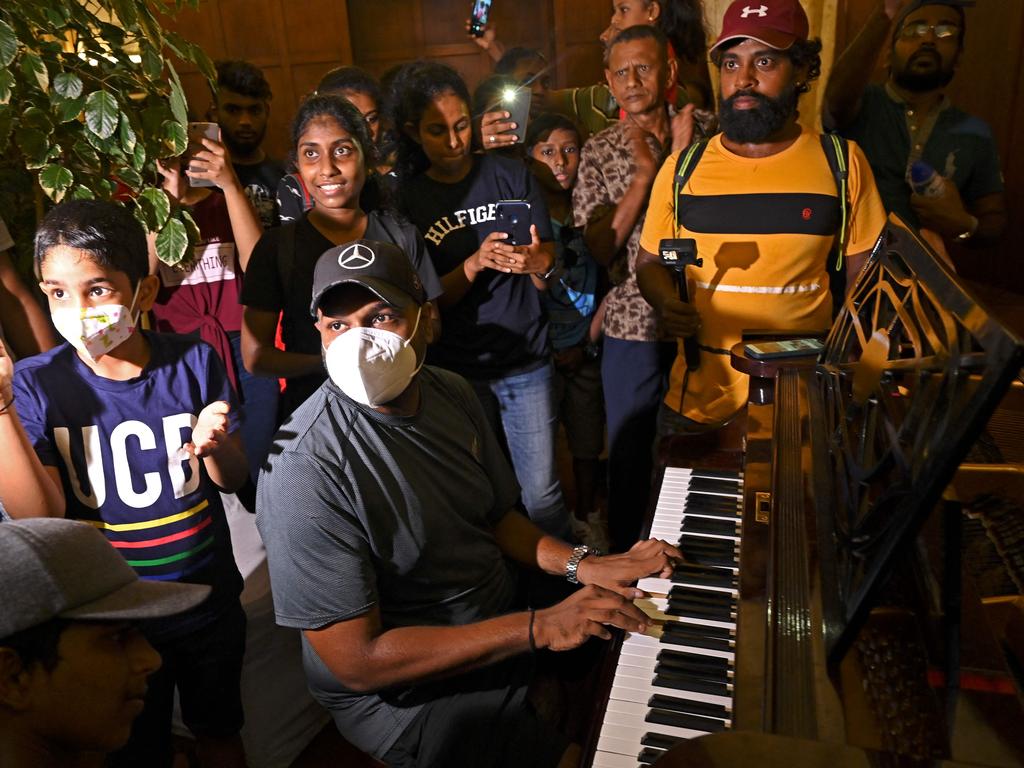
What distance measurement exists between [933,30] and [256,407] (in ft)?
10.3

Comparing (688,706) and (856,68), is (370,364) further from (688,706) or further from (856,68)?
(856,68)

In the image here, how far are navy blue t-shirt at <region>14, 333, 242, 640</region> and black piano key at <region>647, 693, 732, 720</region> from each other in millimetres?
1184

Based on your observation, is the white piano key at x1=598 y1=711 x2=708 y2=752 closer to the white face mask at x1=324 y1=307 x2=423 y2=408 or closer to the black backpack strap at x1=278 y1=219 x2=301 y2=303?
the white face mask at x1=324 y1=307 x2=423 y2=408

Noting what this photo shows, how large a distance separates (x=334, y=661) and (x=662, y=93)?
245cm

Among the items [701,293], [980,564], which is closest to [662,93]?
[701,293]

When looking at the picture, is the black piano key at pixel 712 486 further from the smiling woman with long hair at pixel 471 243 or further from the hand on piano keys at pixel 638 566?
the smiling woman with long hair at pixel 471 243

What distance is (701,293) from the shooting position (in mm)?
2541

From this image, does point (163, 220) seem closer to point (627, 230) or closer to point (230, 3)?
point (627, 230)

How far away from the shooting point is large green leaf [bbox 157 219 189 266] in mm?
2031

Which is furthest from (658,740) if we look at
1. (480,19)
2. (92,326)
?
(480,19)

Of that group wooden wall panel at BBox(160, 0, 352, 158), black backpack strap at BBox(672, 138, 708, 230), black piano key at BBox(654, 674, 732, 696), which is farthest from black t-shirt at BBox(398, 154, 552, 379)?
wooden wall panel at BBox(160, 0, 352, 158)

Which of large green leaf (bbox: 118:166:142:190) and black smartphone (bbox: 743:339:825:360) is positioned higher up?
large green leaf (bbox: 118:166:142:190)

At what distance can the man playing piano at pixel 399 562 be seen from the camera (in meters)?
1.55

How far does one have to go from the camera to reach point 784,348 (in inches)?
84.8
